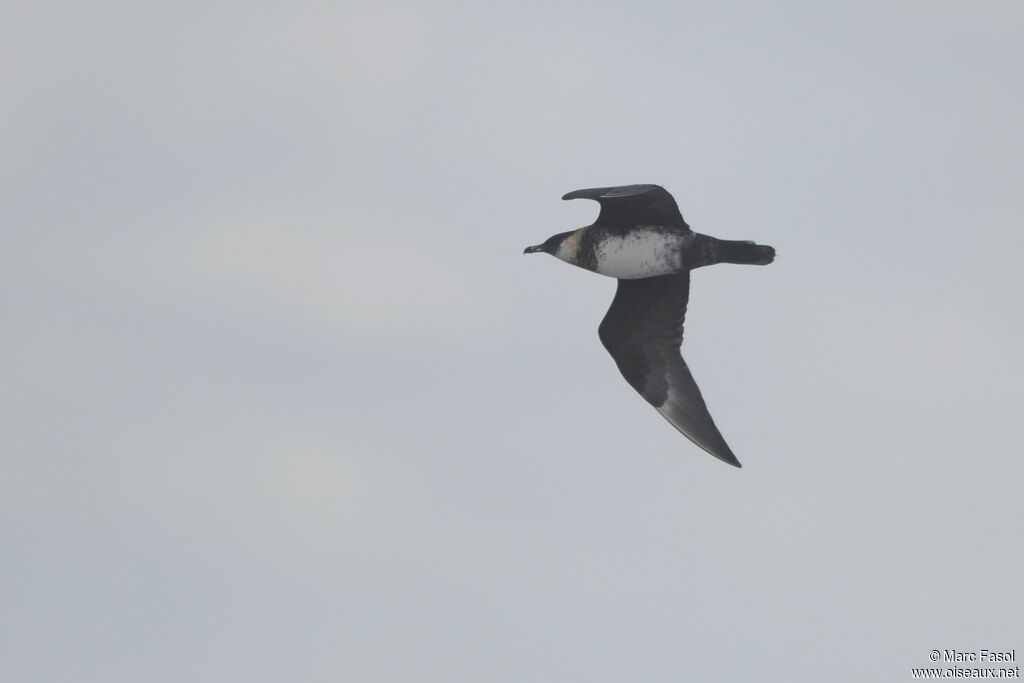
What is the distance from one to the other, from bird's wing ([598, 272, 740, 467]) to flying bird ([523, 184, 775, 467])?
0.01 meters

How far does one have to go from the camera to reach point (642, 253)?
14648mm

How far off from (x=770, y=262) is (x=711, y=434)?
1.94 metres

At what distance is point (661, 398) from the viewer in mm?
15336

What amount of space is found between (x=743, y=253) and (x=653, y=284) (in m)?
1.25

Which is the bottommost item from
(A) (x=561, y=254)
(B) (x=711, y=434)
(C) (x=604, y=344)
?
(B) (x=711, y=434)

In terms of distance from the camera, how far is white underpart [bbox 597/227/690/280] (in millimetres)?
14547

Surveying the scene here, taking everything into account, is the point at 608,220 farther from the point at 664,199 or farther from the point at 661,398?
the point at 661,398

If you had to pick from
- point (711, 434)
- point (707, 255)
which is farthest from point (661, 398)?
point (707, 255)

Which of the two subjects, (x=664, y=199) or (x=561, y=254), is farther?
(x=561, y=254)

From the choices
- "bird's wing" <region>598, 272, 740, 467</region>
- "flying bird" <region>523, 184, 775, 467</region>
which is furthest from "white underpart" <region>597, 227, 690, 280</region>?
"bird's wing" <region>598, 272, 740, 467</region>

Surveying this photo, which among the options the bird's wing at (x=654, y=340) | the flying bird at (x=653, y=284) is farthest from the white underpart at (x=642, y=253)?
the bird's wing at (x=654, y=340)

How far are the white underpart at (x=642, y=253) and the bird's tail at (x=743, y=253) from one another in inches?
14.9

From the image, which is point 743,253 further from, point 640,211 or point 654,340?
point 654,340

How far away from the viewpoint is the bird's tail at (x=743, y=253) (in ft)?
46.8
